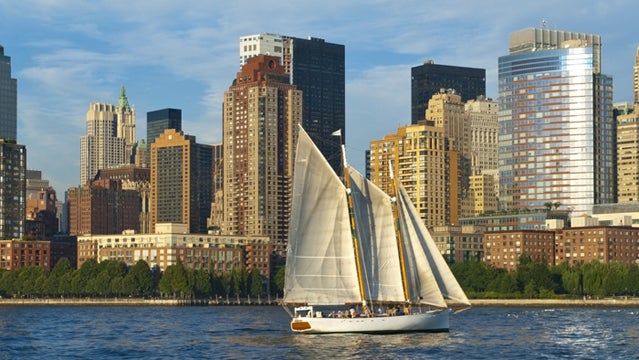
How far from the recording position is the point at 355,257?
141 meters

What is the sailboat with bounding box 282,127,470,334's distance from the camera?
138625 millimetres

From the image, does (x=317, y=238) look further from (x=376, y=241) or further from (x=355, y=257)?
(x=376, y=241)

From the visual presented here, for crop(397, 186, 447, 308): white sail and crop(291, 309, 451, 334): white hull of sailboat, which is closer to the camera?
crop(291, 309, 451, 334): white hull of sailboat

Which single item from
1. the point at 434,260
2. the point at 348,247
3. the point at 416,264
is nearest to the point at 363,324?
the point at 348,247

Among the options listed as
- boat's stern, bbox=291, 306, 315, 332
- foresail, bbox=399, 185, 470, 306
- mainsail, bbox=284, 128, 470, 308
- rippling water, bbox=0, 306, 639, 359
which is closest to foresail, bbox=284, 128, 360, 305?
mainsail, bbox=284, 128, 470, 308

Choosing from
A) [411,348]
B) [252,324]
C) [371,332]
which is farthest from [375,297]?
[252,324]

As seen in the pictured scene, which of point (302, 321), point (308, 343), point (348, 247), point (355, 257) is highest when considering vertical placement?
point (348, 247)

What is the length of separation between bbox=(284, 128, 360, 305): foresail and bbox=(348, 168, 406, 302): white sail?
271cm

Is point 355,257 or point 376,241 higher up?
point 376,241

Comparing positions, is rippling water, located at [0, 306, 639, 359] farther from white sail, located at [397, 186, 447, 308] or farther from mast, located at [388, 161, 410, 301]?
mast, located at [388, 161, 410, 301]

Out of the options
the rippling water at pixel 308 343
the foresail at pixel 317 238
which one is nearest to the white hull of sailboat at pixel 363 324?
the rippling water at pixel 308 343

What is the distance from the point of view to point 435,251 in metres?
144

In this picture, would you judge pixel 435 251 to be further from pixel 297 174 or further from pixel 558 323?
pixel 558 323

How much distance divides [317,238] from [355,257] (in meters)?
4.54
